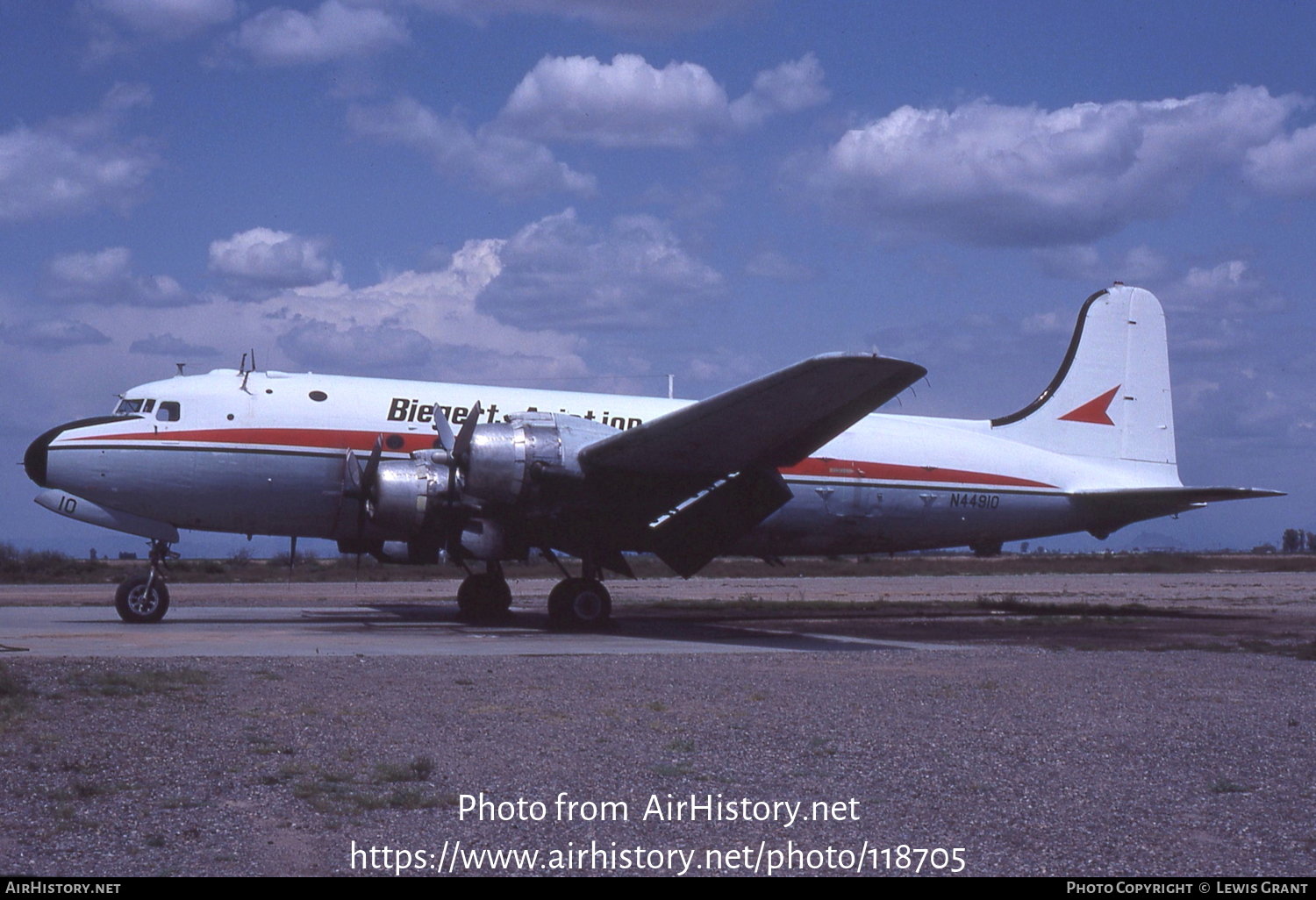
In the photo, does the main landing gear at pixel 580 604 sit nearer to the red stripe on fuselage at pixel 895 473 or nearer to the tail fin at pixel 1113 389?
the red stripe on fuselage at pixel 895 473

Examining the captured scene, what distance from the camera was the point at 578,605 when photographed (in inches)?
647

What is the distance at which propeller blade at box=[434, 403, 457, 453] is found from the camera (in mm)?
16250

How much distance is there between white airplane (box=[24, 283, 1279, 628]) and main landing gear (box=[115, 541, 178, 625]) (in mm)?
33

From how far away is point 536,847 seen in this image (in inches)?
205

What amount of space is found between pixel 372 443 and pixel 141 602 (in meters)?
3.91

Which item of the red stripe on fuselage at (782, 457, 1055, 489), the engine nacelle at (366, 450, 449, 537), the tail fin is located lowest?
the engine nacelle at (366, 450, 449, 537)

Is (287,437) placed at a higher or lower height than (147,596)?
higher

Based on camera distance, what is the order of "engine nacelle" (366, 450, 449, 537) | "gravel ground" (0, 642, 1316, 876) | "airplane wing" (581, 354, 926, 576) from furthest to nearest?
"engine nacelle" (366, 450, 449, 537)
"airplane wing" (581, 354, 926, 576)
"gravel ground" (0, 642, 1316, 876)

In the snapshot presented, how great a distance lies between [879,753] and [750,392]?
704 centimetres

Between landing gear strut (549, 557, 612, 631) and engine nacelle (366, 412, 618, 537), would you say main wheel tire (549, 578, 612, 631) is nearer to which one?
landing gear strut (549, 557, 612, 631)

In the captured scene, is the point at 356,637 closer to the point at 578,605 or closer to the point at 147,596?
the point at 578,605

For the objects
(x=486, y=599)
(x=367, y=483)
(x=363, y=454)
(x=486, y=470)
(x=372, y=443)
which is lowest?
(x=486, y=599)

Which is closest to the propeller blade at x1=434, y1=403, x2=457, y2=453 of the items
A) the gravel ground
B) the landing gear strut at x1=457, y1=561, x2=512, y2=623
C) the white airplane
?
the white airplane

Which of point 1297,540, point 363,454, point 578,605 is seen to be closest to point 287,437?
point 363,454
